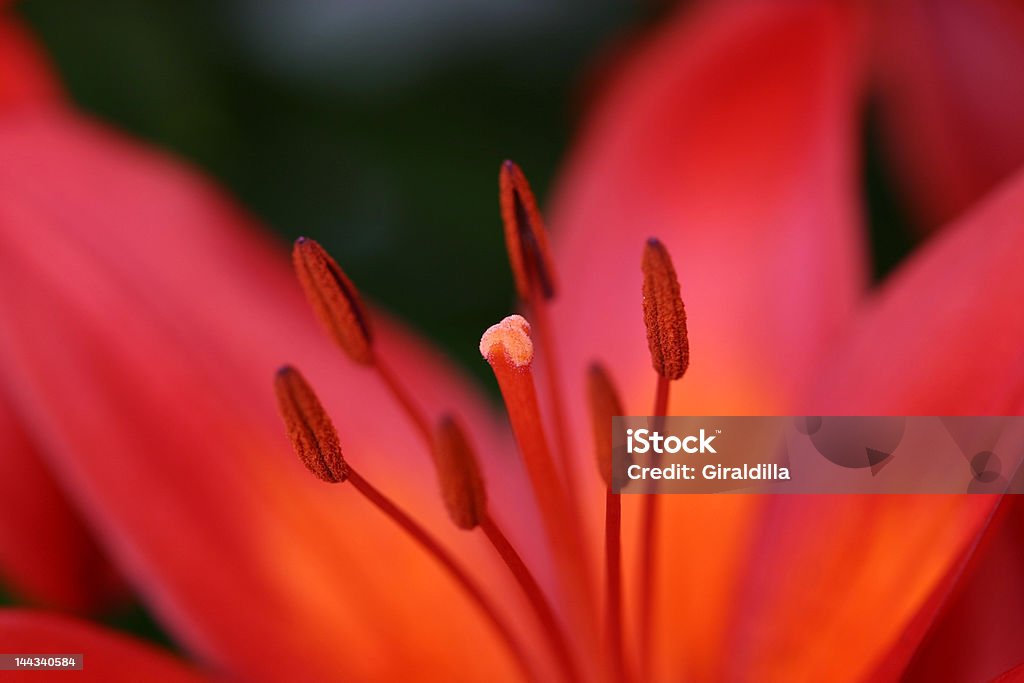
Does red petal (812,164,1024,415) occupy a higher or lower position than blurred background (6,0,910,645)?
lower

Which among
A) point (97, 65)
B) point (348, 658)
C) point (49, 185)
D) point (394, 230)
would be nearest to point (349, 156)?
point (394, 230)

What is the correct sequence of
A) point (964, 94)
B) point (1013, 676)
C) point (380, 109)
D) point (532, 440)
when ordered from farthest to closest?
point (380, 109), point (964, 94), point (532, 440), point (1013, 676)

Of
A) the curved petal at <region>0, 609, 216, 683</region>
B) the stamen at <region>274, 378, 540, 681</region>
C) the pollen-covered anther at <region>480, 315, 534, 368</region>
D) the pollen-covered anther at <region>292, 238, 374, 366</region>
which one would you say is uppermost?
the pollen-covered anther at <region>292, 238, 374, 366</region>

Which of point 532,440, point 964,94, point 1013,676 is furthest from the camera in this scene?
point 964,94

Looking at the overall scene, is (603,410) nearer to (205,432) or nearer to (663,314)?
(663,314)

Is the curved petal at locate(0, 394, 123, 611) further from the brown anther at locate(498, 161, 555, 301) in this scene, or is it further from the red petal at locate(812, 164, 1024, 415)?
the red petal at locate(812, 164, 1024, 415)

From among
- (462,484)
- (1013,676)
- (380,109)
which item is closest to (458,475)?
(462,484)

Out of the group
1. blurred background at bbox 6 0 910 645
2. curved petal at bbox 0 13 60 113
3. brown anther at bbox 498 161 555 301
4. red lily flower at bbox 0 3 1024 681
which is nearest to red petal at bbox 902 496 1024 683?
red lily flower at bbox 0 3 1024 681

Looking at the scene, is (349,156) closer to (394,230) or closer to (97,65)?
(394,230)
